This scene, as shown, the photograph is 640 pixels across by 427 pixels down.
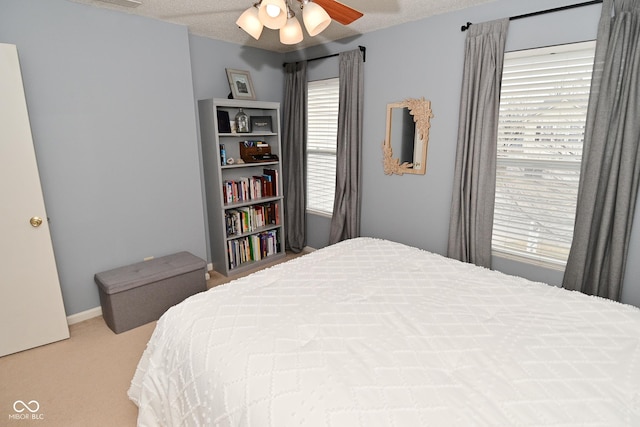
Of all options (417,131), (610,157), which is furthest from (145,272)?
(610,157)

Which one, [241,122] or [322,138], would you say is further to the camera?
[322,138]

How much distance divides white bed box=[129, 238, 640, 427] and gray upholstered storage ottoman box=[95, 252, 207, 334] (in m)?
0.99

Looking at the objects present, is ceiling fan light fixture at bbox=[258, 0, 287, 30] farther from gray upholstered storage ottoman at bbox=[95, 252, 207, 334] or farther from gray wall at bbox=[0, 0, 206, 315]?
gray upholstered storage ottoman at bbox=[95, 252, 207, 334]

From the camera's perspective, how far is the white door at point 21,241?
208 cm

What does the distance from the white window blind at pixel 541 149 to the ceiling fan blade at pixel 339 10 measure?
1.32m

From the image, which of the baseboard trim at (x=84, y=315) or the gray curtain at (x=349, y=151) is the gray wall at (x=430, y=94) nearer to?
the gray curtain at (x=349, y=151)

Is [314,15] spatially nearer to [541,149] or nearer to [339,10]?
[339,10]

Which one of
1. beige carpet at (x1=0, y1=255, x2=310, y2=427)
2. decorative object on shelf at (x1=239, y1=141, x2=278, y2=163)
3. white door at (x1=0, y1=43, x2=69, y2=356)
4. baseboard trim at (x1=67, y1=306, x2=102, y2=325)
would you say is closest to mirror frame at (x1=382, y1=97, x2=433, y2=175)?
decorative object on shelf at (x1=239, y1=141, x2=278, y2=163)

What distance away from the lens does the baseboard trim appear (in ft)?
8.64

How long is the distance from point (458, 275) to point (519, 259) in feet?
2.79

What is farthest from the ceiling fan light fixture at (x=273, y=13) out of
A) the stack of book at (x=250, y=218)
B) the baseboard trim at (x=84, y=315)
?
the baseboard trim at (x=84, y=315)

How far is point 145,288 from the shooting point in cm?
261

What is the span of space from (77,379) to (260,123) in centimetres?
274

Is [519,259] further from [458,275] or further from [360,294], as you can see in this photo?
[360,294]
